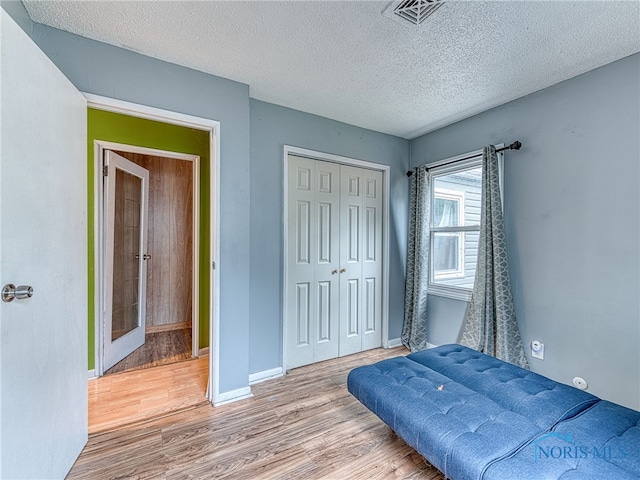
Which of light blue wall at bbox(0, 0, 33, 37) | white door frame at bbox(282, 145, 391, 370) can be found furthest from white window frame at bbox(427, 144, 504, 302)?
light blue wall at bbox(0, 0, 33, 37)

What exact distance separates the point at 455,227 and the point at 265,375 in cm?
230

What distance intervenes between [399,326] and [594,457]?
229 centimetres

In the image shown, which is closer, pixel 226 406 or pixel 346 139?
pixel 226 406

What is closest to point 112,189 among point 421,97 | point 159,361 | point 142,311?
point 142,311

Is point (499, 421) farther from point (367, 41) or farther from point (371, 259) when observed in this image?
point (367, 41)

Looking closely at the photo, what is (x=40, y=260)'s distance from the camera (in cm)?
126

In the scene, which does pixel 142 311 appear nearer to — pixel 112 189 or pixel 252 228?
pixel 112 189

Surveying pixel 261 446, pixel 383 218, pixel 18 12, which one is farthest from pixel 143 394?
pixel 383 218

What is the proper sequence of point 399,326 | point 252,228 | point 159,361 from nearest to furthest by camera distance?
point 252,228 → point 159,361 → point 399,326

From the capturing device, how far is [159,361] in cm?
281

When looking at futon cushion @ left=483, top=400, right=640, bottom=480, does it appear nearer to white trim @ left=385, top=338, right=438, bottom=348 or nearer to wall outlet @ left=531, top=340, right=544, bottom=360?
wall outlet @ left=531, top=340, right=544, bottom=360

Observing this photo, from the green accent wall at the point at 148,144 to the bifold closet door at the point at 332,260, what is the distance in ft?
2.98

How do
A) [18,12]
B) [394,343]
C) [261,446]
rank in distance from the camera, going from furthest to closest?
[394,343] → [261,446] → [18,12]

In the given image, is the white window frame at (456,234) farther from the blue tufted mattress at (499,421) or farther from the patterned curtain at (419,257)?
the blue tufted mattress at (499,421)
